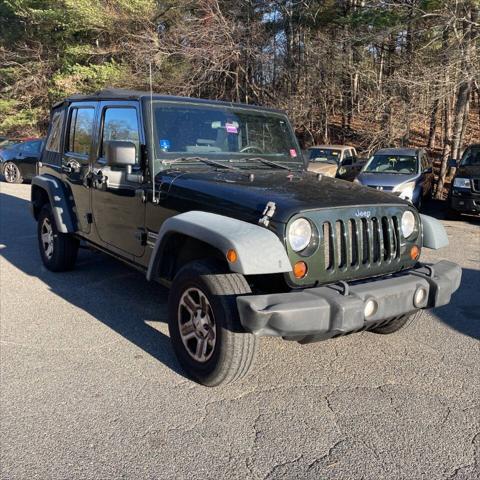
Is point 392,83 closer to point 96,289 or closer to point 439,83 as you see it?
point 439,83

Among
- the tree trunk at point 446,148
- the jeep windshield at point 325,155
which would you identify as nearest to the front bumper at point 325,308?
the tree trunk at point 446,148

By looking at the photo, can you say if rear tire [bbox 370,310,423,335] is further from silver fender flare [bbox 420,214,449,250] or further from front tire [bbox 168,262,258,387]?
front tire [bbox 168,262,258,387]

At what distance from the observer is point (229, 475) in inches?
103

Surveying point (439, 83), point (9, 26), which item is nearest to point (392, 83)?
point (439, 83)

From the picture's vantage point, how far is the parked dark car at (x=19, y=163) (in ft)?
54.2

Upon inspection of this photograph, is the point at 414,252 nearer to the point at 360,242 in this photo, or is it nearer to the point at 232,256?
the point at 360,242

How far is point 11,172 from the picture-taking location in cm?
1659

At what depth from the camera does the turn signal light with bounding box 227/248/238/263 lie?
3000 mm

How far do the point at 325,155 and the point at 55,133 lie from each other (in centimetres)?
1148

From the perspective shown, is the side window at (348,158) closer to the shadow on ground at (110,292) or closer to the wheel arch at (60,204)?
the shadow on ground at (110,292)

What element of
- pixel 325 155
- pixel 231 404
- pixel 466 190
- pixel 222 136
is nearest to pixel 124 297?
pixel 222 136

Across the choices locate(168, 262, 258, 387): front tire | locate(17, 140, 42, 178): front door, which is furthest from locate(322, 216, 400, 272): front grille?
locate(17, 140, 42, 178): front door

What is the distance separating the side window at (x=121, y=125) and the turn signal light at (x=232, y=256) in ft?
5.59

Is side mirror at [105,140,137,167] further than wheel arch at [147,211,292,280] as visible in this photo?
Yes
